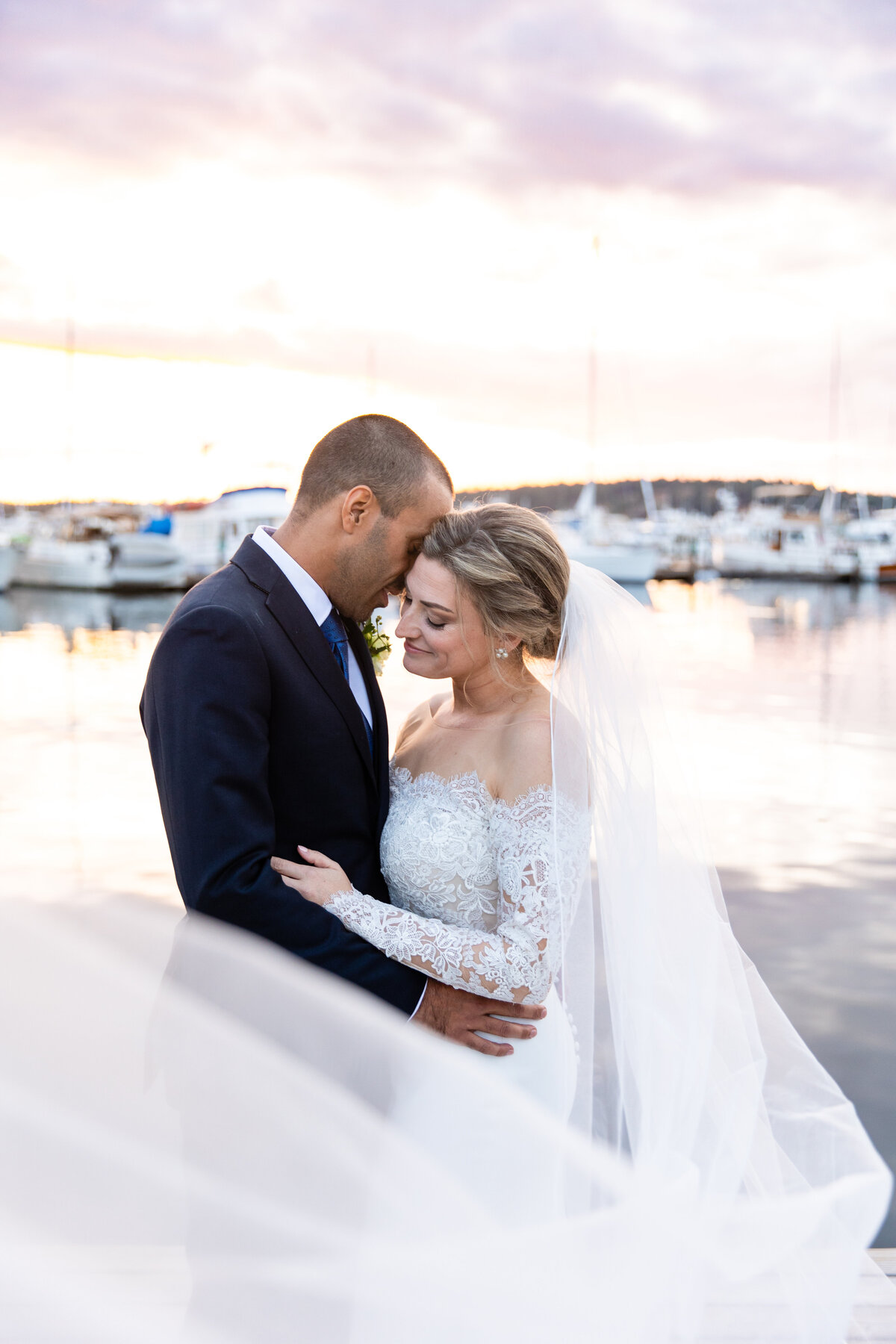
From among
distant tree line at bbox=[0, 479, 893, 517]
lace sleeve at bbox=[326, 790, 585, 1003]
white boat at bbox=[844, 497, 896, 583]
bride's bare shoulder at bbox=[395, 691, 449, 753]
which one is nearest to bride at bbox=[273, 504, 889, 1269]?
lace sleeve at bbox=[326, 790, 585, 1003]

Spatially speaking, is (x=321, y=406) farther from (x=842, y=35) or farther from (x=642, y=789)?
(x=642, y=789)

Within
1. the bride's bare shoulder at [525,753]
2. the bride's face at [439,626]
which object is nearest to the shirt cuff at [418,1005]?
the bride's bare shoulder at [525,753]

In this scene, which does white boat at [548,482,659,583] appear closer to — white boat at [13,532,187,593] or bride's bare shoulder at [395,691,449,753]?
white boat at [13,532,187,593]

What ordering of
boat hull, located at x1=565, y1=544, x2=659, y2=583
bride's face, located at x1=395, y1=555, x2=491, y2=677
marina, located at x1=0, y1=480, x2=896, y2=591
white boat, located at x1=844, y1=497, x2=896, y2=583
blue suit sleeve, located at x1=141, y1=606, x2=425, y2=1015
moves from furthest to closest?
white boat, located at x1=844, y1=497, x2=896, y2=583, boat hull, located at x1=565, y1=544, x2=659, y2=583, marina, located at x1=0, y1=480, x2=896, y2=591, bride's face, located at x1=395, y1=555, x2=491, y2=677, blue suit sleeve, located at x1=141, y1=606, x2=425, y2=1015

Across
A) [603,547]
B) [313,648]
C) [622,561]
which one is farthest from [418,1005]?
[603,547]

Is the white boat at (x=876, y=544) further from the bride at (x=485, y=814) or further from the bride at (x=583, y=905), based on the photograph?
the bride at (x=485, y=814)

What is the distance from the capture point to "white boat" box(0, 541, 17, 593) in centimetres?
3578

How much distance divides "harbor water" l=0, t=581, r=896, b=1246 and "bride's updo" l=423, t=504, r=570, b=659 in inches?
16.4

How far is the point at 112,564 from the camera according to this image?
3756cm

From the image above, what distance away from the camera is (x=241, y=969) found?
170 centimetres

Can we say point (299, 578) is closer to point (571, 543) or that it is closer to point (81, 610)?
point (81, 610)

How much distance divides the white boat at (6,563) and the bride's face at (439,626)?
122 feet

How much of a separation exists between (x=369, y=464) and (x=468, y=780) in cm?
70

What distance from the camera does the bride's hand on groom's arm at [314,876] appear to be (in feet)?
6.21
